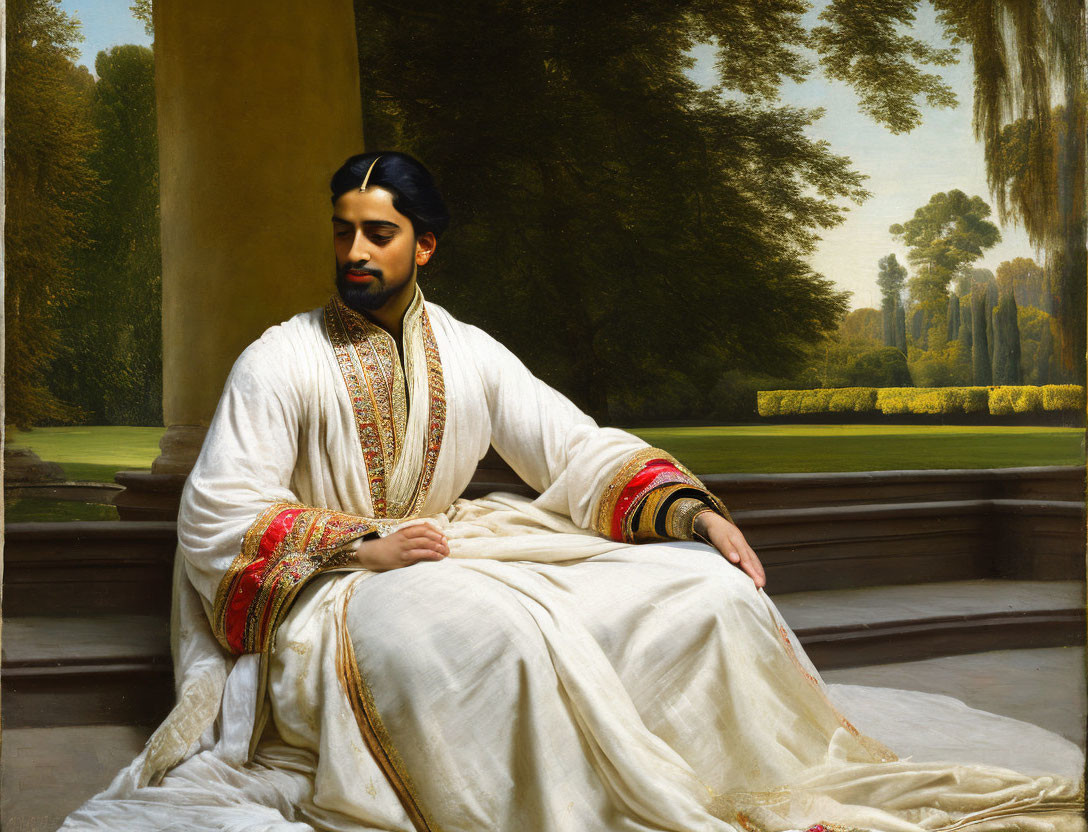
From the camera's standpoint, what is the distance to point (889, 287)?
463cm

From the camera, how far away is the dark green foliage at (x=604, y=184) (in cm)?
475

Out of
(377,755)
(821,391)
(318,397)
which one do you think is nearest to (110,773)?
(377,755)

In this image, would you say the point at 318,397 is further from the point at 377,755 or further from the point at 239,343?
the point at 239,343

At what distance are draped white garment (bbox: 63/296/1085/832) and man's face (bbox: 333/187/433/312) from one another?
181 millimetres

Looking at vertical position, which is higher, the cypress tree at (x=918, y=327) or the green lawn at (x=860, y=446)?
the cypress tree at (x=918, y=327)

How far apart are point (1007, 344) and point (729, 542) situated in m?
2.71

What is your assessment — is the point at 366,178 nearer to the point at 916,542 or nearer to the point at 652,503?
the point at 652,503

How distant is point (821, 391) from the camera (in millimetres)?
4832

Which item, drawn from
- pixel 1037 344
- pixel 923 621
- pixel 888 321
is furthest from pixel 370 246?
pixel 1037 344

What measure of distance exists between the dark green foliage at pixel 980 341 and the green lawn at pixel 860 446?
0.84ft

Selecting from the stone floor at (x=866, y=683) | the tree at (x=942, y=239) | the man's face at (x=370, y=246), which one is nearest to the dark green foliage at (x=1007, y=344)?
the tree at (x=942, y=239)

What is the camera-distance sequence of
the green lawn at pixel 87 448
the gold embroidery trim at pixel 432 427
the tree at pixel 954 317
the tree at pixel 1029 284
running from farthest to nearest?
the tree at pixel 954 317
the tree at pixel 1029 284
the green lawn at pixel 87 448
the gold embroidery trim at pixel 432 427

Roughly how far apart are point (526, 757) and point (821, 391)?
3.29 m

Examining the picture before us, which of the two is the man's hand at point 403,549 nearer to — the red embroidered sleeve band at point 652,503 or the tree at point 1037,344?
the red embroidered sleeve band at point 652,503
